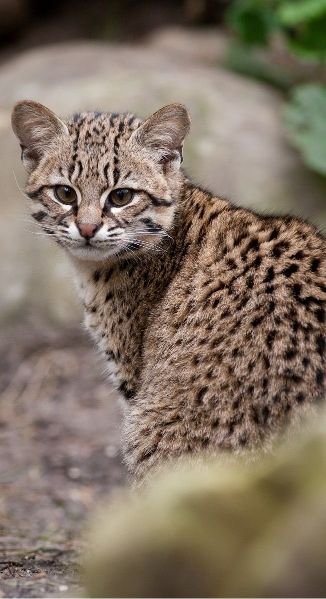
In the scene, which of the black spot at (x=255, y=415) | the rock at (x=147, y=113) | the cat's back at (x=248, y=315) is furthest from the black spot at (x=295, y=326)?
the rock at (x=147, y=113)

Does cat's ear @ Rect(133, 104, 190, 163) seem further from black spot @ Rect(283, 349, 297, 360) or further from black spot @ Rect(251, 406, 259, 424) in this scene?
black spot @ Rect(251, 406, 259, 424)

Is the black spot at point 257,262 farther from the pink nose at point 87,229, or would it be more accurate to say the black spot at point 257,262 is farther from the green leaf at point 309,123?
the green leaf at point 309,123

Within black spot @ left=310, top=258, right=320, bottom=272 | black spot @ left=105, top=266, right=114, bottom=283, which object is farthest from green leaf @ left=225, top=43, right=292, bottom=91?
black spot @ left=310, top=258, right=320, bottom=272

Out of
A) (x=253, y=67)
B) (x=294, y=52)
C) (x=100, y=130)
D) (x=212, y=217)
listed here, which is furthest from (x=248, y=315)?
(x=253, y=67)

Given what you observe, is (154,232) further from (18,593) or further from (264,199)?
(264,199)

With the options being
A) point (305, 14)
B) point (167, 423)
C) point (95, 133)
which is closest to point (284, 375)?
point (167, 423)

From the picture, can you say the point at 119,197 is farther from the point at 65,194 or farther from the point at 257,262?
the point at 257,262
